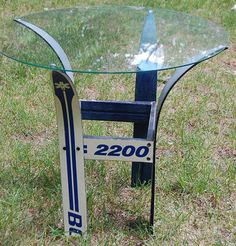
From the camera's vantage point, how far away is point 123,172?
2.18 metres

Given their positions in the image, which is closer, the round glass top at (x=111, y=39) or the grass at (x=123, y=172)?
the round glass top at (x=111, y=39)

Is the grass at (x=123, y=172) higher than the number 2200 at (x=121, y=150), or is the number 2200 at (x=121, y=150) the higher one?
the number 2200 at (x=121, y=150)

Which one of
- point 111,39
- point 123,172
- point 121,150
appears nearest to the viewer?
point 121,150

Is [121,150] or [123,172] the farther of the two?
[123,172]

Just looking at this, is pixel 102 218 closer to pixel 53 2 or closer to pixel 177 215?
pixel 177 215

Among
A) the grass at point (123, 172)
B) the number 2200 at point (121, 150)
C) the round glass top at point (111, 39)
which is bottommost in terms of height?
the grass at point (123, 172)

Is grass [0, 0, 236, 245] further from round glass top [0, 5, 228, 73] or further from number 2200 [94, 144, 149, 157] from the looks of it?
round glass top [0, 5, 228, 73]

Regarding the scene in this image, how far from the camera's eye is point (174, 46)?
1859mm

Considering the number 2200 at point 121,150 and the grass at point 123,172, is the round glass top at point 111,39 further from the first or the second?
the grass at point 123,172

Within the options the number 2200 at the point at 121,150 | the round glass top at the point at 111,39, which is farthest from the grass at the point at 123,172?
the round glass top at the point at 111,39

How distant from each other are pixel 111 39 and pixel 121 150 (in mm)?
574

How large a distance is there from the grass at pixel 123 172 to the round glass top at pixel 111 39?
0.55 m

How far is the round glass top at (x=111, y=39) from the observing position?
168 cm

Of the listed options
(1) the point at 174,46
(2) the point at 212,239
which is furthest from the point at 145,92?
(2) the point at 212,239
